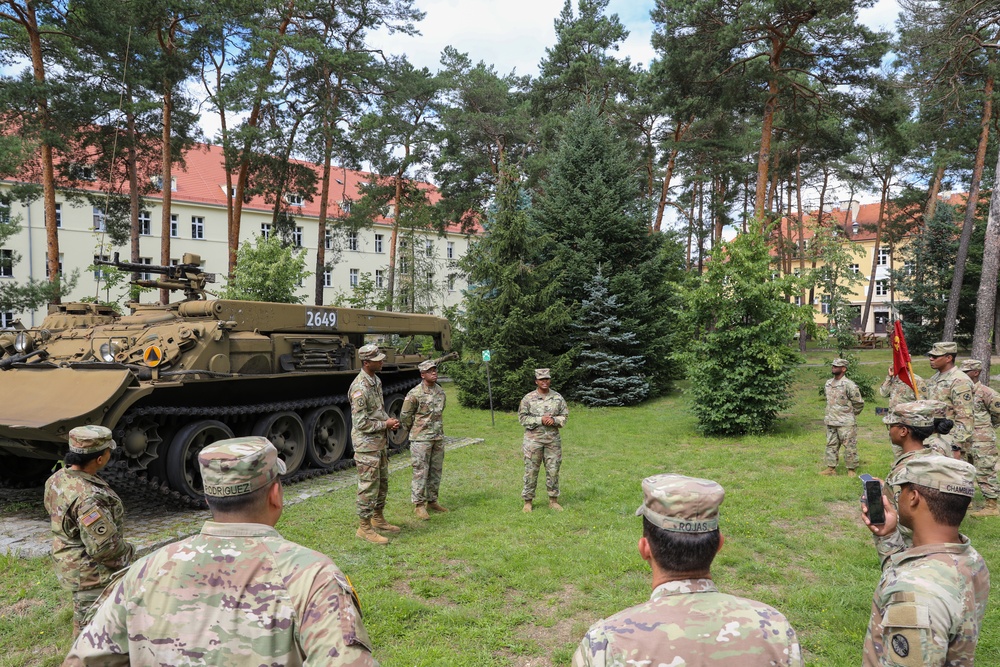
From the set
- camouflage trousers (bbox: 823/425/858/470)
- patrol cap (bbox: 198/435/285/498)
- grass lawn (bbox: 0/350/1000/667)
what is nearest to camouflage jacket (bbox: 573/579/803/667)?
patrol cap (bbox: 198/435/285/498)

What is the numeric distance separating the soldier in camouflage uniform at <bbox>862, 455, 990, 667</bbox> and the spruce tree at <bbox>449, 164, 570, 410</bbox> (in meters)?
13.7

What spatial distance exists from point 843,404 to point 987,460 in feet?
6.80

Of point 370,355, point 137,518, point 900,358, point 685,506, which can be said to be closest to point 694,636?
point 685,506

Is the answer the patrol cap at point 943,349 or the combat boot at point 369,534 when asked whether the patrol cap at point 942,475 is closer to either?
the combat boot at point 369,534

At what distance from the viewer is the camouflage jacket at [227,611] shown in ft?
6.14

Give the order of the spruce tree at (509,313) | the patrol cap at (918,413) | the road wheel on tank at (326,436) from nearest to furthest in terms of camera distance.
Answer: the patrol cap at (918,413), the road wheel on tank at (326,436), the spruce tree at (509,313)

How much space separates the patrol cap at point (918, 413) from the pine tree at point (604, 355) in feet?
38.9

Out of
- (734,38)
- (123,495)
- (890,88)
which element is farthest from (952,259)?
(123,495)

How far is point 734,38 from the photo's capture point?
15859 mm

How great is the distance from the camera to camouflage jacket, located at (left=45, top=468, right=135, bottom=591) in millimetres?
3809

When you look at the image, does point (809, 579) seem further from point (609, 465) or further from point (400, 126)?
point (400, 126)

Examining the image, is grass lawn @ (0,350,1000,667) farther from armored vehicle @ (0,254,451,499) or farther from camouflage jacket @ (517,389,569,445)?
armored vehicle @ (0,254,451,499)

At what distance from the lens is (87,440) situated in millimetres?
3902

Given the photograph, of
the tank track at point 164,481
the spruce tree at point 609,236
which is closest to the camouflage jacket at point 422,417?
the tank track at point 164,481
